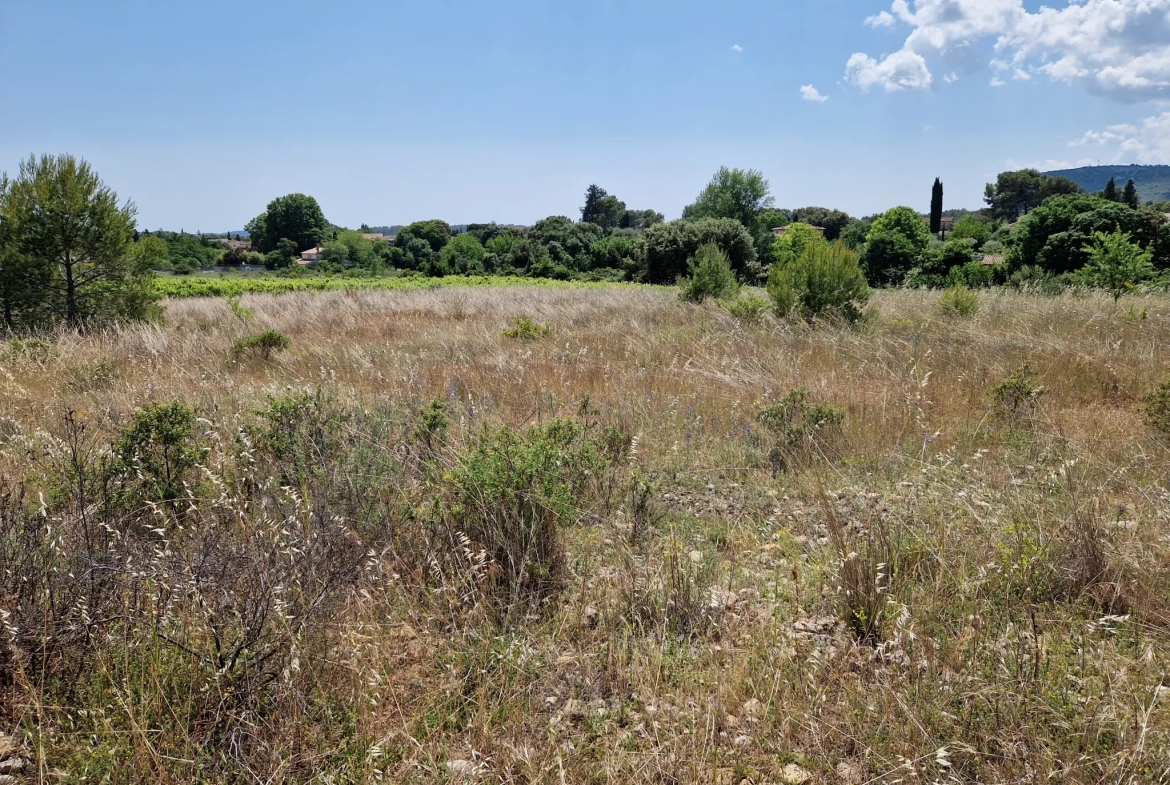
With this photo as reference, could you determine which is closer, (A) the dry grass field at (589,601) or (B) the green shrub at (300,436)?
(A) the dry grass field at (589,601)

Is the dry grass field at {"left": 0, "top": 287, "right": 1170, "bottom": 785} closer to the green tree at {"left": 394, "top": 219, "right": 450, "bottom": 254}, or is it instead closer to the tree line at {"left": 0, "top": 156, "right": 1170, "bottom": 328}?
the tree line at {"left": 0, "top": 156, "right": 1170, "bottom": 328}

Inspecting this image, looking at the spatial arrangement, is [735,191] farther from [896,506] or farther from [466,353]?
[896,506]

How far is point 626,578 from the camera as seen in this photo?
2436mm

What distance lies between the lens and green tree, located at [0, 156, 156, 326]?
33.8ft

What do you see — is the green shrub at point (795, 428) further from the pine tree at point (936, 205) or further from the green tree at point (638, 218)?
the green tree at point (638, 218)

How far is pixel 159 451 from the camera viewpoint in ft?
10.5

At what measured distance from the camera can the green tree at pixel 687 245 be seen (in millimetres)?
34281

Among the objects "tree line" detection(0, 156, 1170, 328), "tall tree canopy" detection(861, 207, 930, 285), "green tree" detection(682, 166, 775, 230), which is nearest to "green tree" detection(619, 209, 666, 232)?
"tree line" detection(0, 156, 1170, 328)

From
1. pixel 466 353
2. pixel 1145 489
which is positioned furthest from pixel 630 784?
pixel 466 353

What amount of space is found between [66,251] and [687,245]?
28.6m

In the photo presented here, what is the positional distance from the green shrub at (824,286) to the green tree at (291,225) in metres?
87.7

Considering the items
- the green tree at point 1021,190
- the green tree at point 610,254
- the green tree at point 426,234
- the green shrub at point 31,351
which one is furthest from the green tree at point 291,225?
the green tree at point 1021,190

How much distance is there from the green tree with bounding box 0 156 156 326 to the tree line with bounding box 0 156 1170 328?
2 centimetres

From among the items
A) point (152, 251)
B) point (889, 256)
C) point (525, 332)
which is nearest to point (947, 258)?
point (889, 256)
